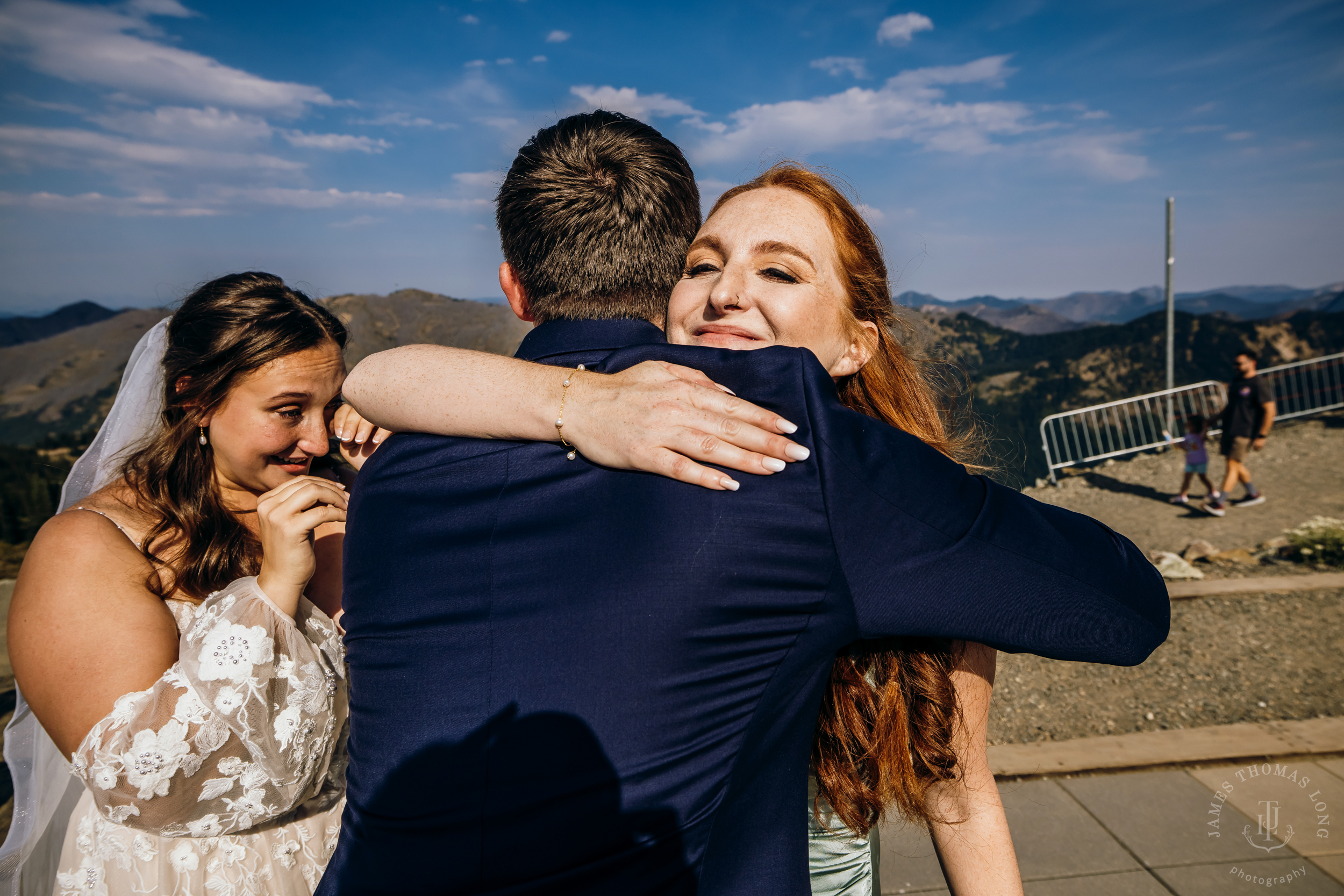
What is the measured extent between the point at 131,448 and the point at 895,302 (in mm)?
2606

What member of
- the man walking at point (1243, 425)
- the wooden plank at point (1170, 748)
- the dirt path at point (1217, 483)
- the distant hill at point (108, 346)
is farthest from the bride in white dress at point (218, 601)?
the man walking at point (1243, 425)

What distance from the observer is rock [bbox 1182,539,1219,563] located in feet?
25.2

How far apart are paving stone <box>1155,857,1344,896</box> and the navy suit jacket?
284 centimetres

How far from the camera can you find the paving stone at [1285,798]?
3.33 meters

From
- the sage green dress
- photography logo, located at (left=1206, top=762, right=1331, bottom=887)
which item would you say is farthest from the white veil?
photography logo, located at (left=1206, top=762, right=1331, bottom=887)

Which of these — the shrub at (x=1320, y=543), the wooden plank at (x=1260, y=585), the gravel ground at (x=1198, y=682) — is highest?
the shrub at (x=1320, y=543)

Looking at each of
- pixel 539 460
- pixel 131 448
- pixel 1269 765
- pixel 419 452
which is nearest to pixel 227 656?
pixel 419 452

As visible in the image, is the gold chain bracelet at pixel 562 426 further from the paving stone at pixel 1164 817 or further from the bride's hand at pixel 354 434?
the paving stone at pixel 1164 817

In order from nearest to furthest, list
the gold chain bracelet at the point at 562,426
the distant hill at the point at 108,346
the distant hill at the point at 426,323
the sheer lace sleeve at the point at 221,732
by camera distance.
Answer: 1. the gold chain bracelet at the point at 562,426
2. the sheer lace sleeve at the point at 221,732
3. the distant hill at the point at 426,323
4. the distant hill at the point at 108,346

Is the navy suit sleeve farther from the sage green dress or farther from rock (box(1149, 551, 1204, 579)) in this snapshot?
rock (box(1149, 551, 1204, 579))

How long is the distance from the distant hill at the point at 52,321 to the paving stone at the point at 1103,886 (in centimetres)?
1457

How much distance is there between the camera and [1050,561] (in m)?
1.20

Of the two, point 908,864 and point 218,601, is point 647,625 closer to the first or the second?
point 218,601

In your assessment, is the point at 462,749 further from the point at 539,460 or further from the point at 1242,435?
the point at 1242,435
